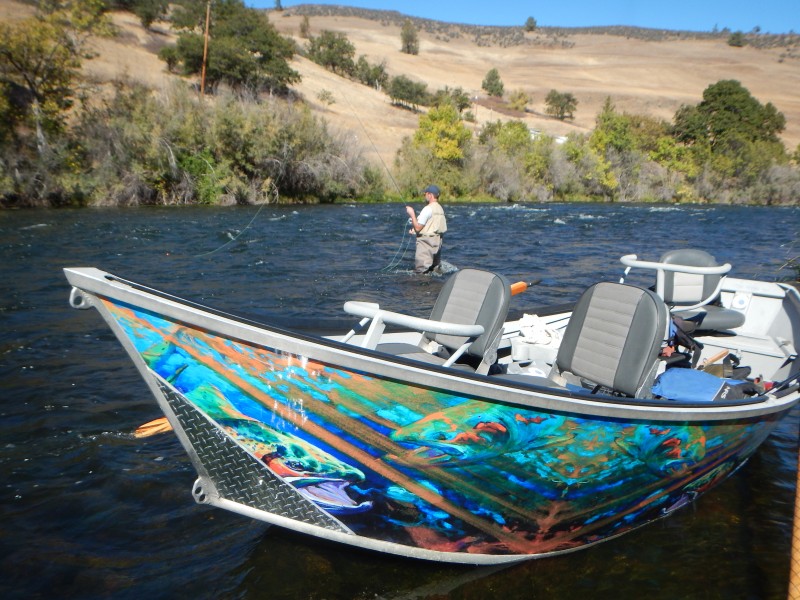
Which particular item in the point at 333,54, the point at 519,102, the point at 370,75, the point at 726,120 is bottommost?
the point at 726,120

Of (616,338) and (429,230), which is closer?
(616,338)

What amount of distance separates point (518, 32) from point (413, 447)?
173493 millimetres

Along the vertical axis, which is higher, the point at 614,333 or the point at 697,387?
the point at 614,333

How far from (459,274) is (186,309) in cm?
279

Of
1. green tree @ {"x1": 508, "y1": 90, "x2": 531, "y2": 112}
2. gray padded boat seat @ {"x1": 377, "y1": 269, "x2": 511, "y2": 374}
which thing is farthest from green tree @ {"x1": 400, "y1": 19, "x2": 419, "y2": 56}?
gray padded boat seat @ {"x1": 377, "y1": 269, "x2": 511, "y2": 374}

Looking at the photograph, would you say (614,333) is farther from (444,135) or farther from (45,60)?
(444,135)

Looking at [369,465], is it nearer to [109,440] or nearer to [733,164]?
[109,440]

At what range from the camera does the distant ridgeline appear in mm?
141763

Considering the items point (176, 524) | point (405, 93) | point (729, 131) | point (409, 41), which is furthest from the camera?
point (409, 41)

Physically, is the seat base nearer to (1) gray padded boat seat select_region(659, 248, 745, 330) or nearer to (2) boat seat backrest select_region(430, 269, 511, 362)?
(1) gray padded boat seat select_region(659, 248, 745, 330)

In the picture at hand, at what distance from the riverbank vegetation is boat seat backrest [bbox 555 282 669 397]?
80.6 ft

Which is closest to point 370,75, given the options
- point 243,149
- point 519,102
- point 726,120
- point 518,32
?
point 519,102

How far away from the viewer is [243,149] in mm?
29797

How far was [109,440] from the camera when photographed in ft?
18.9
